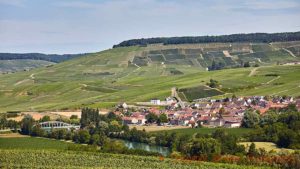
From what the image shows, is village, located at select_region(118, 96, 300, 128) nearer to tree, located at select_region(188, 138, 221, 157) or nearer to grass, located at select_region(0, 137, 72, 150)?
grass, located at select_region(0, 137, 72, 150)

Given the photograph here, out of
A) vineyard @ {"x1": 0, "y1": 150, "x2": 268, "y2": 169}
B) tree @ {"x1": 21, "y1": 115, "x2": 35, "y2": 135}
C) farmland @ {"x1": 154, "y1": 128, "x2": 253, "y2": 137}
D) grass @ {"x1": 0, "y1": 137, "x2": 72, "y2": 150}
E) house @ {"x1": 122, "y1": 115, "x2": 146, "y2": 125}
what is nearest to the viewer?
vineyard @ {"x1": 0, "y1": 150, "x2": 268, "y2": 169}

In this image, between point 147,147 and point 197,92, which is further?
point 197,92

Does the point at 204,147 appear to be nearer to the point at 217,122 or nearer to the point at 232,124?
the point at 232,124

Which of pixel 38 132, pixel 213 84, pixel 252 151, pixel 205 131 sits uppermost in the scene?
pixel 213 84

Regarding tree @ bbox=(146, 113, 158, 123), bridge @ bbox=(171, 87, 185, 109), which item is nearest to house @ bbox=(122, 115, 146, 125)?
tree @ bbox=(146, 113, 158, 123)

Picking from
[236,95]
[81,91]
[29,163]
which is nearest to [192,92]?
[236,95]

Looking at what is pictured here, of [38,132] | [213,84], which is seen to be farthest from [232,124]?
[213,84]

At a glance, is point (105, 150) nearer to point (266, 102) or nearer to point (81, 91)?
point (266, 102)
